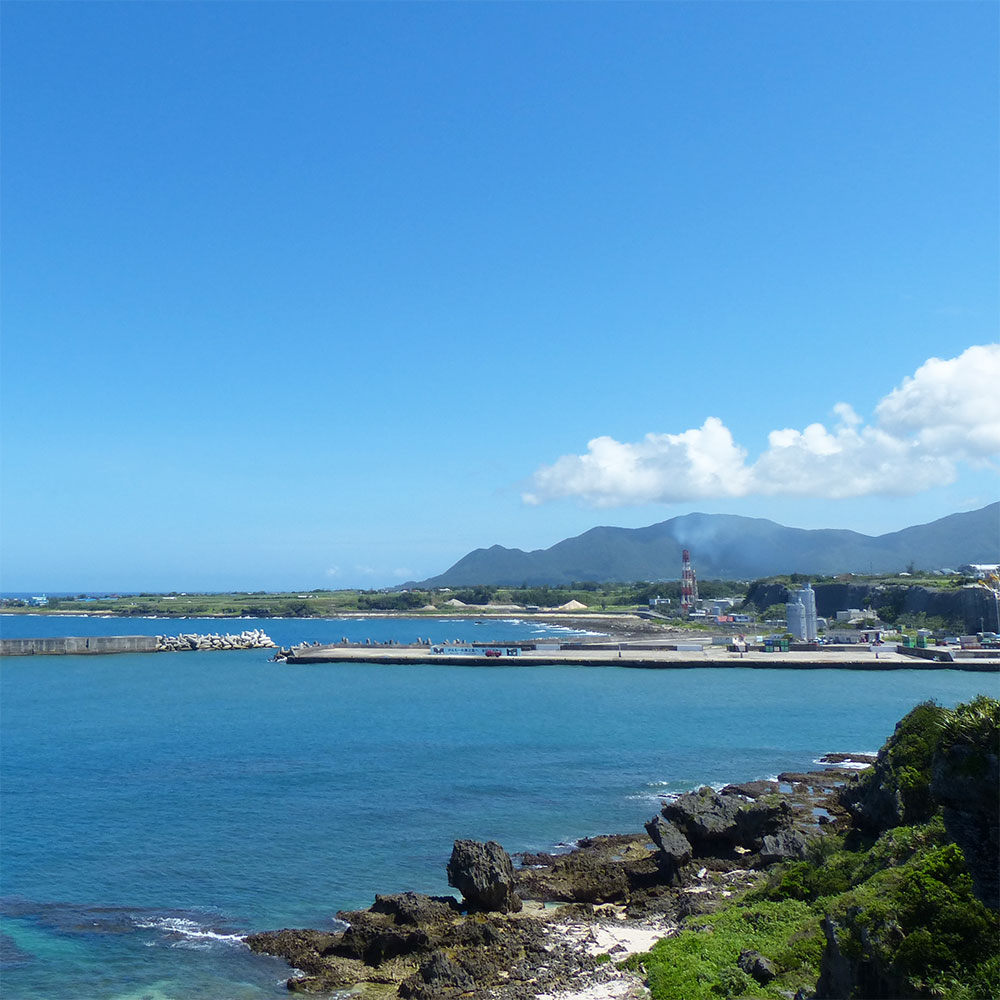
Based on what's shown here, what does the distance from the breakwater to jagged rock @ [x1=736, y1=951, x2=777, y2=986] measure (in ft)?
291

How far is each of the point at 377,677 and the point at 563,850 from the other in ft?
158

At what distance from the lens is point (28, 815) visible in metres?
26.2

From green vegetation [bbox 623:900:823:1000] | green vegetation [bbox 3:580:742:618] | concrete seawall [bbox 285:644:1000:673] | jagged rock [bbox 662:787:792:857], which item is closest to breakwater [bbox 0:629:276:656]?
concrete seawall [bbox 285:644:1000:673]

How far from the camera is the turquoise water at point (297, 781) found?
17.2m

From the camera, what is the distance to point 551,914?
17.0m

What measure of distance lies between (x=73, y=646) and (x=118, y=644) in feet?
14.3

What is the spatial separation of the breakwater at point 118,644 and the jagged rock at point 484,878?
8263 centimetres

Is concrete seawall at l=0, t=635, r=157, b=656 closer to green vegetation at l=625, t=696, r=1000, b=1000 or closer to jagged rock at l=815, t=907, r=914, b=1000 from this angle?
green vegetation at l=625, t=696, r=1000, b=1000

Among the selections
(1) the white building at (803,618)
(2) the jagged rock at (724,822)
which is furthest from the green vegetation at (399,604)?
(2) the jagged rock at (724,822)

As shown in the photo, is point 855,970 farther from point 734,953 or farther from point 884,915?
point 734,953

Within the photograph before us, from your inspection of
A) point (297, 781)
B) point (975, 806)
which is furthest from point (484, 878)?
point (297, 781)

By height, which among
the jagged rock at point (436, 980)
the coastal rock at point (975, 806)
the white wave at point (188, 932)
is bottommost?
the white wave at point (188, 932)

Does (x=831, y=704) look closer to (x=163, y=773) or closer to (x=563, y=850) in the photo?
(x=563, y=850)

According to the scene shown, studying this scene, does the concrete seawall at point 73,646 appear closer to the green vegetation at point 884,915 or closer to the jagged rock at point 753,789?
the jagged rock at point 753,789
